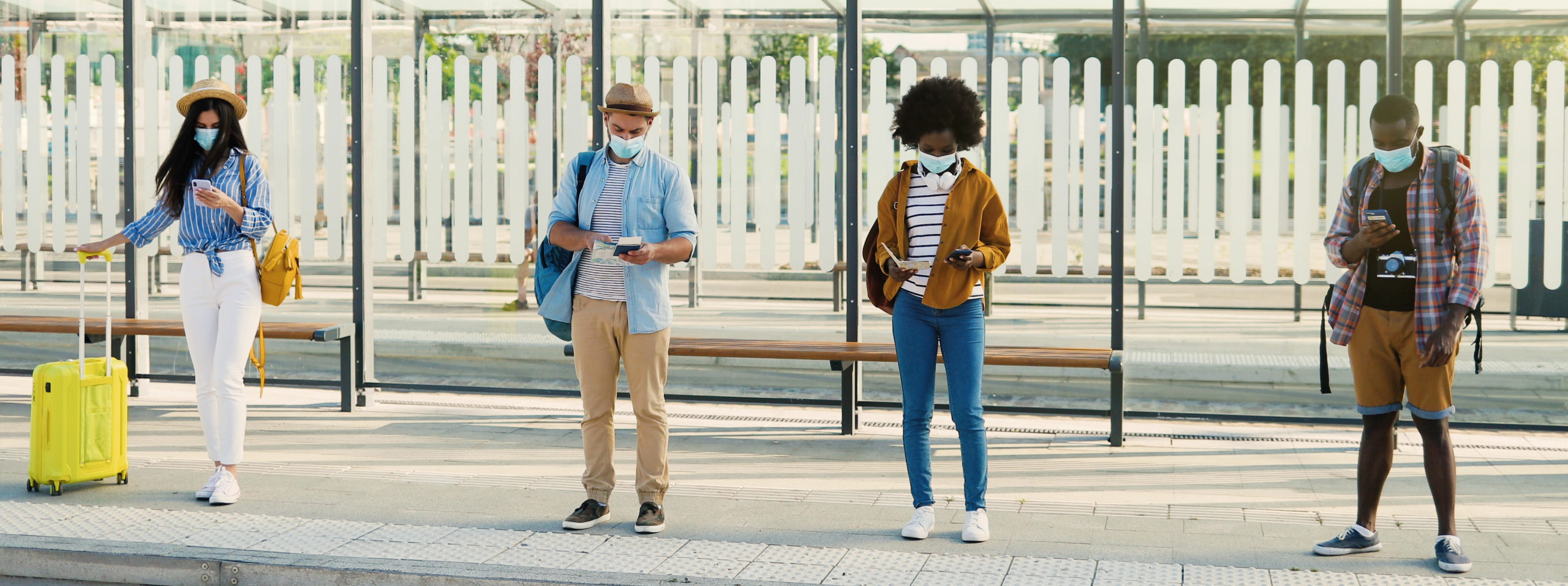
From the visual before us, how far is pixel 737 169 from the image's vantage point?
733cm

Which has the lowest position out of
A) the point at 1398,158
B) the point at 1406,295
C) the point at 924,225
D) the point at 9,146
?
the point at 1406,295

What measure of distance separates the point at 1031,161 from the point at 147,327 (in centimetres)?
449

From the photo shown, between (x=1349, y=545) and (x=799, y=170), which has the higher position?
(x=799, y=170)

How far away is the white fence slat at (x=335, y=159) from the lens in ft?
25.0

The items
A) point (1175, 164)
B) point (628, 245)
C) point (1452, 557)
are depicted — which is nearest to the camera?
point (1452, 557)

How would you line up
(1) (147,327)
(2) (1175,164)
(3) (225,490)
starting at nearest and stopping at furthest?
(3) (225,490) → (2) (1175,164) → (1) (147,327)

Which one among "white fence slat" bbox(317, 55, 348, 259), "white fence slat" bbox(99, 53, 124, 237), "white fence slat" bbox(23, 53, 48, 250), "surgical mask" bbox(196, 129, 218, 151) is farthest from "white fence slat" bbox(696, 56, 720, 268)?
"white fence slat" bbox(23, 53, 48, 250)

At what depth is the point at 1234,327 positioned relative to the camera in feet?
38.5

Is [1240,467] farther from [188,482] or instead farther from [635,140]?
[188,482]

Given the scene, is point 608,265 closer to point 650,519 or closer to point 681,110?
point 650,519

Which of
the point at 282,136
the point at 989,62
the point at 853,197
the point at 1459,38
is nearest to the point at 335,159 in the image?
the point at 282,136

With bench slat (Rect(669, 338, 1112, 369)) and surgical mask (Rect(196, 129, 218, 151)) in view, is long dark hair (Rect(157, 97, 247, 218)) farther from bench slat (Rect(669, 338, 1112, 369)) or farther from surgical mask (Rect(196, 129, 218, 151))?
bench slat (Rect(669, 338, 1112, 369))

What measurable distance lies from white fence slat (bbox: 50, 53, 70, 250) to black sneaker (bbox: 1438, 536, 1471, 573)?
290 inches

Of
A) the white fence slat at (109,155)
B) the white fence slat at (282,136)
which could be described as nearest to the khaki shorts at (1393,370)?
the white fence slat at (282,136)
